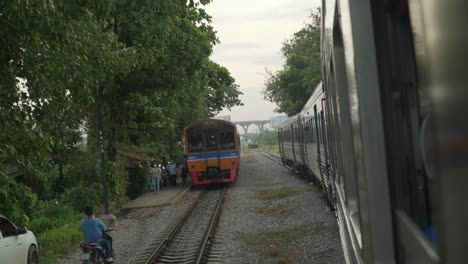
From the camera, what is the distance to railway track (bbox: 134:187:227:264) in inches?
424

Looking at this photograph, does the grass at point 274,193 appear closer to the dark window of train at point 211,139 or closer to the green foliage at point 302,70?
the dark window of train at point 211,139

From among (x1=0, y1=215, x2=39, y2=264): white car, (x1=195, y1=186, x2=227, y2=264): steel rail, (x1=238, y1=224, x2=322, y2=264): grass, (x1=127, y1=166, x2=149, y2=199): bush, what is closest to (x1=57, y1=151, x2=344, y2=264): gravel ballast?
(x1=238, y1=224, x2=322, y2=264): grass

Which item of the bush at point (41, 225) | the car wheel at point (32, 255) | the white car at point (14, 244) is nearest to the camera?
the white car at point (14, 244)

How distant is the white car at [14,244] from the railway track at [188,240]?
1946mm

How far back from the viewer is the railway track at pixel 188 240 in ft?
35.3

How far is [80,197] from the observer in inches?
784

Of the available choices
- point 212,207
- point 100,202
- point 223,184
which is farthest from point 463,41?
point 223,184

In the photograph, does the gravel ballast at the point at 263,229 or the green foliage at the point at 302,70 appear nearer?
the gravel ballast at the point at 263,229

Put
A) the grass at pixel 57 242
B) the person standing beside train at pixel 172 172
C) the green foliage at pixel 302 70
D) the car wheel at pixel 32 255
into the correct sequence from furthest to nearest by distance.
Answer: the green foliage at pixel 302 70
the person standing beside train at pixel 172 172
the grass at pixel 57 242
the car wheel at pixel 32 255

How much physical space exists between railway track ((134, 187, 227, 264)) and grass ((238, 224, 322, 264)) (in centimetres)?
91

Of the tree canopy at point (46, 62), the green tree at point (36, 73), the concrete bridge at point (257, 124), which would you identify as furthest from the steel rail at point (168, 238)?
the concrete bridge at point (257, 124)

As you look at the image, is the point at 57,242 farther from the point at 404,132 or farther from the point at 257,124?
the point at 257,124

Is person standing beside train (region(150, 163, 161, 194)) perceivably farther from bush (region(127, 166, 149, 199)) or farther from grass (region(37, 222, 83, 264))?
grass (region(37, 222, 83, 264))

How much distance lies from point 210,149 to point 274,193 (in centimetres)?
465
